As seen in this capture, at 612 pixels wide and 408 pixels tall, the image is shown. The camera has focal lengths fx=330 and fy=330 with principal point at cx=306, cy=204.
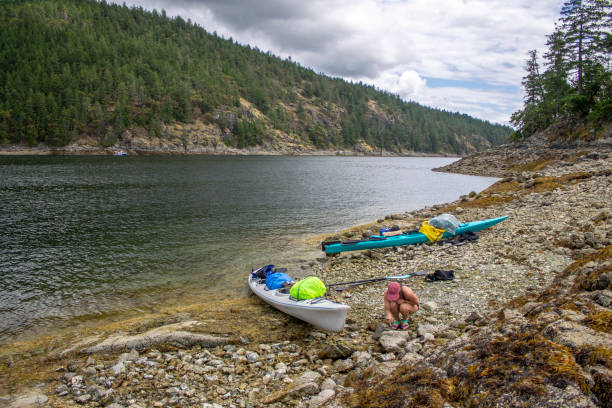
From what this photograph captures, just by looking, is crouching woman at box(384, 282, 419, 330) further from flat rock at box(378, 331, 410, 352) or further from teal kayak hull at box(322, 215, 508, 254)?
teal kayak hull at box(322, 215, 508, 254)

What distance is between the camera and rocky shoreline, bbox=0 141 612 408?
3867mm

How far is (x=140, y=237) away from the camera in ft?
65.4

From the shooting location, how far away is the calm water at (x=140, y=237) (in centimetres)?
1234

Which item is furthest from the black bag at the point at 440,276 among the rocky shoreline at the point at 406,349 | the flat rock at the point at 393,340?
the flat rock at the point at 393,340

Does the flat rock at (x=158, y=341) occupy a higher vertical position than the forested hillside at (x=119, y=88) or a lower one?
lower

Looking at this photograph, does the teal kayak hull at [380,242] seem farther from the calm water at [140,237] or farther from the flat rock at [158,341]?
the flat rock at [158,341]

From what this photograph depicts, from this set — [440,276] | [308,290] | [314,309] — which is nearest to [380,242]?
[440,276]

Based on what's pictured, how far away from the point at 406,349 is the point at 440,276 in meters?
5.07

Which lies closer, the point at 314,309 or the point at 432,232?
the point at 314,309

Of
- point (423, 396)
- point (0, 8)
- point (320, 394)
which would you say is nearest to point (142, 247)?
point (320, 394)

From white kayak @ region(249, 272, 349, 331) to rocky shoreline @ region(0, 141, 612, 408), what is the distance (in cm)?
28

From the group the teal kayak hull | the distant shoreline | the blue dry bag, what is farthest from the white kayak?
the distant shoreline

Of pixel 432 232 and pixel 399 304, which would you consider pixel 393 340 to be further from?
pixel 432 232

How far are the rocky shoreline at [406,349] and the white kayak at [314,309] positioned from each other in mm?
283
